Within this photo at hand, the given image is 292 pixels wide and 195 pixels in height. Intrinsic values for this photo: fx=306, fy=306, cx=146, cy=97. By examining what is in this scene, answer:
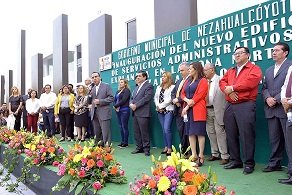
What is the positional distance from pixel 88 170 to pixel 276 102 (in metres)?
1.83

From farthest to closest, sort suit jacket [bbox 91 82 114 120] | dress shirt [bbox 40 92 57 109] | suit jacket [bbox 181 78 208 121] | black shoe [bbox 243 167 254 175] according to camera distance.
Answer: dress shirt [bbox 40 92 57 109], suit jacket [bbox 91 82 114 120], suit jacket [bbox 181 78 208 121], black shoe [bbox 243 167 254 175]

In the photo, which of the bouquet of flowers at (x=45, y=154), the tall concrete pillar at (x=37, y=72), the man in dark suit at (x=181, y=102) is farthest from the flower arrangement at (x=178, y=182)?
the tall concrete pillar at (x=37, y=72)

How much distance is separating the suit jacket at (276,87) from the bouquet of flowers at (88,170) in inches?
61.9

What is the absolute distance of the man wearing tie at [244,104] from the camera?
3.05 m

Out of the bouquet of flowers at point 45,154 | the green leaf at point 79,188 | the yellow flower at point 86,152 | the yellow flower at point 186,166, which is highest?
the yellow flower at point 186,166

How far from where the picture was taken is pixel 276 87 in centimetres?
294

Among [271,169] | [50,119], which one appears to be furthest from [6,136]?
[271,169]

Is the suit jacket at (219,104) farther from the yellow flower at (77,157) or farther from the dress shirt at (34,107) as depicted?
the dress shirt at (34,107)

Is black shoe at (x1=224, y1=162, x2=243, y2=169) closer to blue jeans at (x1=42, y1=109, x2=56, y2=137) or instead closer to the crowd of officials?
the crowd of officials

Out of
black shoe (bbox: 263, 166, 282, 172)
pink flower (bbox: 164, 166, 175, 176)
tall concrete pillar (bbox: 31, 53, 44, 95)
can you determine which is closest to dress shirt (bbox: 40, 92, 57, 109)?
black shoe (bbox: 263, 166, 282, 172)

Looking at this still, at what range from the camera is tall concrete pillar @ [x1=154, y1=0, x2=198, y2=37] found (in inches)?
196

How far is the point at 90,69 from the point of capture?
802 centimetres

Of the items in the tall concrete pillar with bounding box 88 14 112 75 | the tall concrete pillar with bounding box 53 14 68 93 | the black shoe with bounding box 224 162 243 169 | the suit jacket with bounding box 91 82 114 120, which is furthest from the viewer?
the tall concrete pillar with bounding box 53 14 68 93

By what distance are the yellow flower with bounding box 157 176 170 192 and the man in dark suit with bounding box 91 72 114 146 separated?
3.08m
